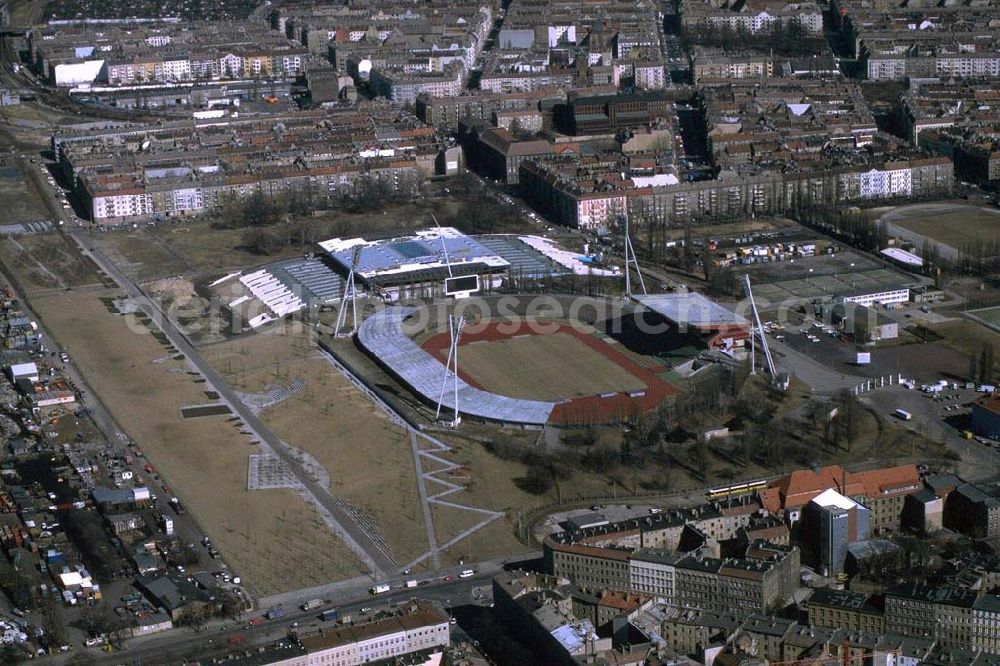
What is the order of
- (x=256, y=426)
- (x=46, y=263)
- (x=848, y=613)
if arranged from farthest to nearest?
(x=46, y=263), (x=256, y=426), (x=848, y=613)

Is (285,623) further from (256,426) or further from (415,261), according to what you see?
(415,261)

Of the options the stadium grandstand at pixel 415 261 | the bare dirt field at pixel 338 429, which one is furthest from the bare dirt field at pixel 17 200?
the bare dirt field at pixel 338 429

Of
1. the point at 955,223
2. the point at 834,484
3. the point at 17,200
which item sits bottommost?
the point at 955,223

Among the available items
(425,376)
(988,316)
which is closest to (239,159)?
(425,376)

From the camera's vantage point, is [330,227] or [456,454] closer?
[456,454]

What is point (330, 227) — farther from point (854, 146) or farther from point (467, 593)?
point (467, 593)

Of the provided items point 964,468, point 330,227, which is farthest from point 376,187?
point 964,468

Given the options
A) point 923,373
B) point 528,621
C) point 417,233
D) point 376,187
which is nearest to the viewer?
point 528,621

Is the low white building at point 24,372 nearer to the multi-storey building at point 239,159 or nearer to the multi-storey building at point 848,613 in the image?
the multi-storey building at point 239,159
